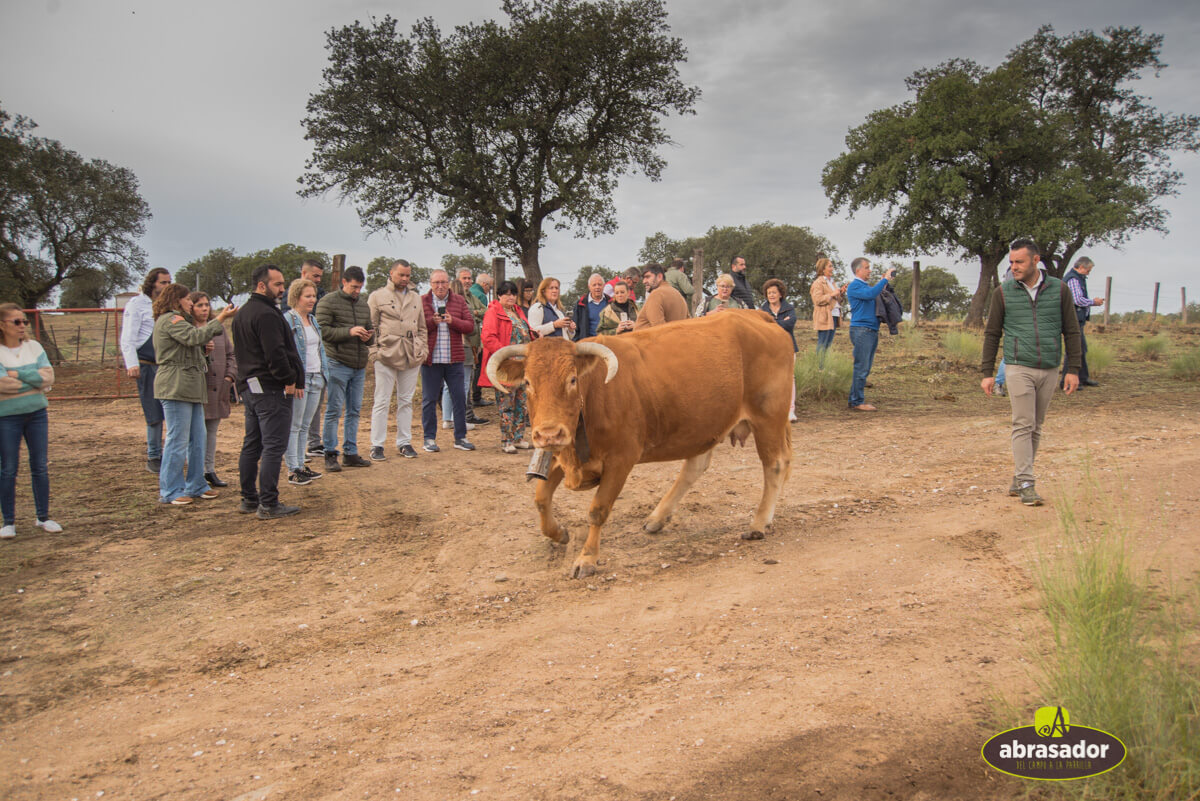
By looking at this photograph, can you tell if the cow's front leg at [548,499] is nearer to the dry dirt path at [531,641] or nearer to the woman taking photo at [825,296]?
the dry dirt path at [531,641]

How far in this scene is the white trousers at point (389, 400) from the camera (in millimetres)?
8953

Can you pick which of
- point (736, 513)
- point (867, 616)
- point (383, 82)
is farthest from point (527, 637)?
point (383, 82)

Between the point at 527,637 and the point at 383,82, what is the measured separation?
23.4 m

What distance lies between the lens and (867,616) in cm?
429

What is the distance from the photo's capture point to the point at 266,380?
666 cm

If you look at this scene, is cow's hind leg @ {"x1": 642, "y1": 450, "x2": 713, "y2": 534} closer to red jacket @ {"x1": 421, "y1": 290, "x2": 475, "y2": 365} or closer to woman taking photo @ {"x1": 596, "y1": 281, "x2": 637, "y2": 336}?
woman taking photo @ {"x1": 596, "y1": 281, "x2": 637, "y2": 336}

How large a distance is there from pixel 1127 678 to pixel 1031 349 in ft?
13.8

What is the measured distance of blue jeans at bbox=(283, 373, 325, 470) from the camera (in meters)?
7.77

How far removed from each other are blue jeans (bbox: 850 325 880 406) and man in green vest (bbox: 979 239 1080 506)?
4.96m

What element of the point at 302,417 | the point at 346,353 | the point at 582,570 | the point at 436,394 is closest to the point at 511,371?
the point at 582,570

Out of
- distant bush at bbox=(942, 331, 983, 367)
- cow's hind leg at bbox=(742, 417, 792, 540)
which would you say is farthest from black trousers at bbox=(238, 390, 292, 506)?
distant bush at bbox=(942, 331, 983, 367)

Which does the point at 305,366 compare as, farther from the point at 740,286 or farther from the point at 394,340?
the point at 740,286

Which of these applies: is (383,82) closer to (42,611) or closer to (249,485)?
(249,485)

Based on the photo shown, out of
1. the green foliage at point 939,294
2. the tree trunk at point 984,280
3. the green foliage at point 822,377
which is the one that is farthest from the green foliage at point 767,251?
the green foliage at point 822,377
